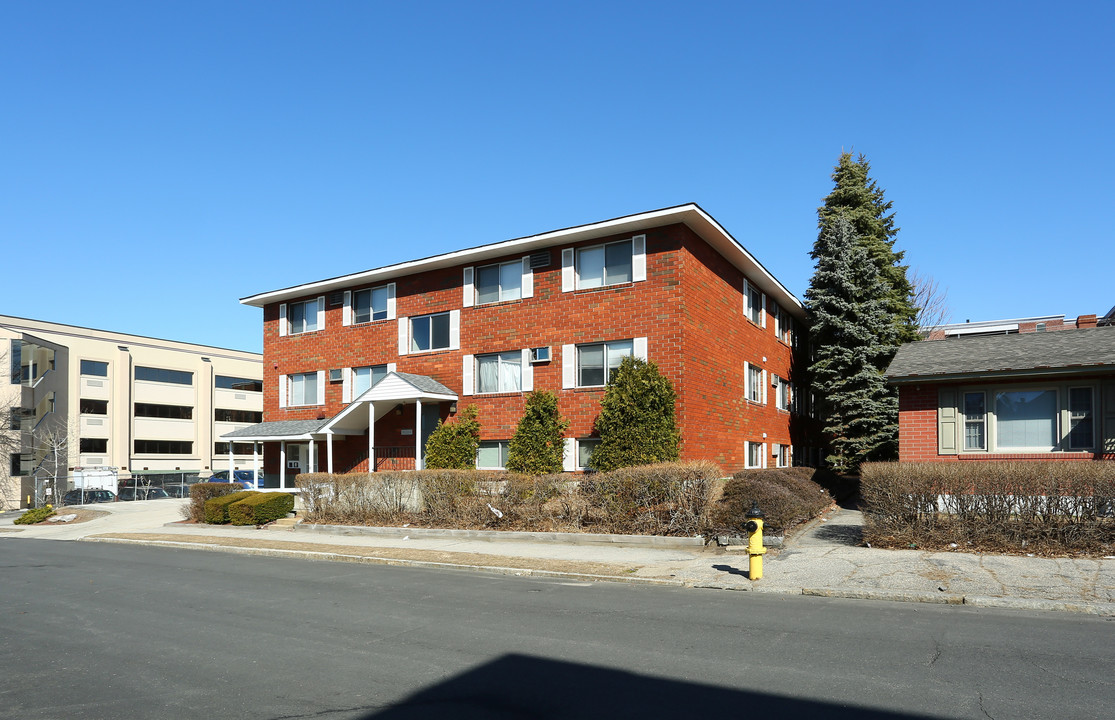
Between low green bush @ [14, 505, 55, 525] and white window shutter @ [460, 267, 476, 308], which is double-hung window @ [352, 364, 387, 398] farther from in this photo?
low green bush @ [14, 505, 55, 525]

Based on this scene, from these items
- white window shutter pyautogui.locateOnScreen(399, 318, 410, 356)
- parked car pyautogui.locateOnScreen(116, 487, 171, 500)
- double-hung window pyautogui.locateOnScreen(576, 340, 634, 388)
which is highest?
white window shutter pyautogui.locateOnScreen(399, 318, 410, 356)

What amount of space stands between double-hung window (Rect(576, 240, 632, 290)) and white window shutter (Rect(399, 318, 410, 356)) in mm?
7285

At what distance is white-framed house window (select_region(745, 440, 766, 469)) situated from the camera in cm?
2734

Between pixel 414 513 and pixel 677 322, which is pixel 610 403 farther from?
pixel 414 513

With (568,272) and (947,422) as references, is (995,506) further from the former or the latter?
(568,272)

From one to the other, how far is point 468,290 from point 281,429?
9604 millimetres

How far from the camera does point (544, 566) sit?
1373 cm

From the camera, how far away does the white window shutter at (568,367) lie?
79.3 ft

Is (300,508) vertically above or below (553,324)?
below

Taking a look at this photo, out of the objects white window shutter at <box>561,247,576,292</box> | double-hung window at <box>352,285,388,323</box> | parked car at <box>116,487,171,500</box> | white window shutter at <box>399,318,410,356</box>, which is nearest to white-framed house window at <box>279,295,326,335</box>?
double-hung window at <box>352,285,388,323</box>

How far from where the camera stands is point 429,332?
1096 inches

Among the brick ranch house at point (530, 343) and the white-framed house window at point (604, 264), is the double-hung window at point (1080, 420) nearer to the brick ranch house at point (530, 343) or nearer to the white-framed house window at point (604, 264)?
the brick ranch house at point (530, 343)

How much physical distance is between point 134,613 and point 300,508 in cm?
1630

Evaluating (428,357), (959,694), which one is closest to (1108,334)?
(959,694)
